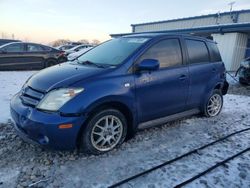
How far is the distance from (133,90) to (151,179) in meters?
1.33

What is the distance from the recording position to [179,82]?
4.55 metres

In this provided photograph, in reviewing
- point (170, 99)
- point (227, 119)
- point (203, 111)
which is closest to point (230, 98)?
point (227, 119)

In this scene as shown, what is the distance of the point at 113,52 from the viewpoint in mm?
4387

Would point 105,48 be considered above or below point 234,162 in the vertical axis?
above

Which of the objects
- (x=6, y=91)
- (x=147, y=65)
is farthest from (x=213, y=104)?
(x=6, y=91)

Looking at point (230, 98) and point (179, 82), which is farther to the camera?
point (230, 98)

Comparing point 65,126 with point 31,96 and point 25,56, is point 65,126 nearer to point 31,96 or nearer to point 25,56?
point 31,96

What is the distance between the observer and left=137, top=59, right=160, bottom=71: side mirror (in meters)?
3.89

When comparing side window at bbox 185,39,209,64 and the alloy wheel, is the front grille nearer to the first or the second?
the alloy wheel

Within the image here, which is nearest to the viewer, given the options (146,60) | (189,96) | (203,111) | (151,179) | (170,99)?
(151,179)

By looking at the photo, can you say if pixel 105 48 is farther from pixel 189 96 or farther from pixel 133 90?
pixel 189 96

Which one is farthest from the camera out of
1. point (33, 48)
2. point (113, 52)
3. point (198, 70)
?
point (33, 48)

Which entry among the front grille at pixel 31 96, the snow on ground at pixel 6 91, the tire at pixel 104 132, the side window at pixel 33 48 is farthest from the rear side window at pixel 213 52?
the side window at pixel 33 48

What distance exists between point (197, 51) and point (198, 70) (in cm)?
41
